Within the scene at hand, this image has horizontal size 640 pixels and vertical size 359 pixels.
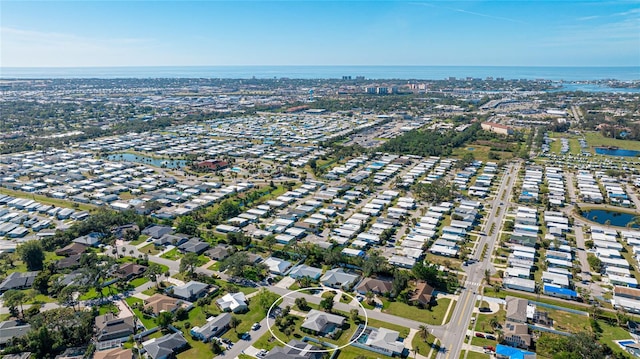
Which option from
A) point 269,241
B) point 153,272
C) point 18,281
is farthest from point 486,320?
point 18,281

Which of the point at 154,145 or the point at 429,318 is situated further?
the point at 154,145

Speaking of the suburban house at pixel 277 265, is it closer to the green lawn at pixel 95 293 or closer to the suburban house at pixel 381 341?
the suburban house at pixel 381 341

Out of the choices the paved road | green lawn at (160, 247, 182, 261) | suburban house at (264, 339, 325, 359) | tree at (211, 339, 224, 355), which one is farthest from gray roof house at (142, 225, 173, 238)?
the paved road

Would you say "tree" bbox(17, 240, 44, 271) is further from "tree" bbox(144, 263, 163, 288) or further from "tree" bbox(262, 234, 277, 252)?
"tree" bbox(262, 234, 277, 252)

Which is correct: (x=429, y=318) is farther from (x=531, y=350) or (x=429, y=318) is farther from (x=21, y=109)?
(x=21, y=109)

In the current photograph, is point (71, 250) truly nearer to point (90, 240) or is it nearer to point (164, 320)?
point (90, 240)

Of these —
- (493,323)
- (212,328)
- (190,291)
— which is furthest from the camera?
(190,291)

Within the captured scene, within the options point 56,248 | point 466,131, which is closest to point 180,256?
point 56,248

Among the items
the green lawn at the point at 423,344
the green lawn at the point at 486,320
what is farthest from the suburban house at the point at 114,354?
the green lawn at the point at 486,320
